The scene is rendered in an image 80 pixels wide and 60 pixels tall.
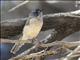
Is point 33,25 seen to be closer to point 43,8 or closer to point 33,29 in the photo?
point 33,29

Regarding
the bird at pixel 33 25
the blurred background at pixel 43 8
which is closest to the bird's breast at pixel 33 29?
the bird at pixel 33 25

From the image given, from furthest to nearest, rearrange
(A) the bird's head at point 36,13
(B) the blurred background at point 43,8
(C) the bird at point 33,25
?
(B) the blurred background at point 43,8, (A) the bird's head at point 36,13, (C) the bird at point 33,25

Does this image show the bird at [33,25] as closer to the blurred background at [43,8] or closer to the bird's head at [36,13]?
the bird's head at [36,13]

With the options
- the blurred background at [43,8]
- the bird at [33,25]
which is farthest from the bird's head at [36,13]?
the blurred background at [43,8]

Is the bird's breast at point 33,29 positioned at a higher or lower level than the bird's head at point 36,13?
lower

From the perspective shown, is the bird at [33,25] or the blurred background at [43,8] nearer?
the bird at [33,25]

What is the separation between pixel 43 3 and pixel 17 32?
78 cm

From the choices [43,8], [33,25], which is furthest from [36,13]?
[43,8]

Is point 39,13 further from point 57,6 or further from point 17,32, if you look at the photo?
point 17,32

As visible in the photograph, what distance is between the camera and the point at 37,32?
4.86 feet

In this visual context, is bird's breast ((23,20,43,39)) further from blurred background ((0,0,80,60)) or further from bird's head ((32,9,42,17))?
blurred background ((0,0,80,60))

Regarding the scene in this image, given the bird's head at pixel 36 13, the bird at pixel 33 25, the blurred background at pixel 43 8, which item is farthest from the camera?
the blurred background at pixel 43 8

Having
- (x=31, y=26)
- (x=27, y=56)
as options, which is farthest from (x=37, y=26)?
(x=27, y=56)

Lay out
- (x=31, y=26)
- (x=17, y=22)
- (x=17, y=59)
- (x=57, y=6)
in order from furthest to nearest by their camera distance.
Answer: (x=57, y=6), (x=31, y=26), (x=17, y=22), (x=17, y=59)
